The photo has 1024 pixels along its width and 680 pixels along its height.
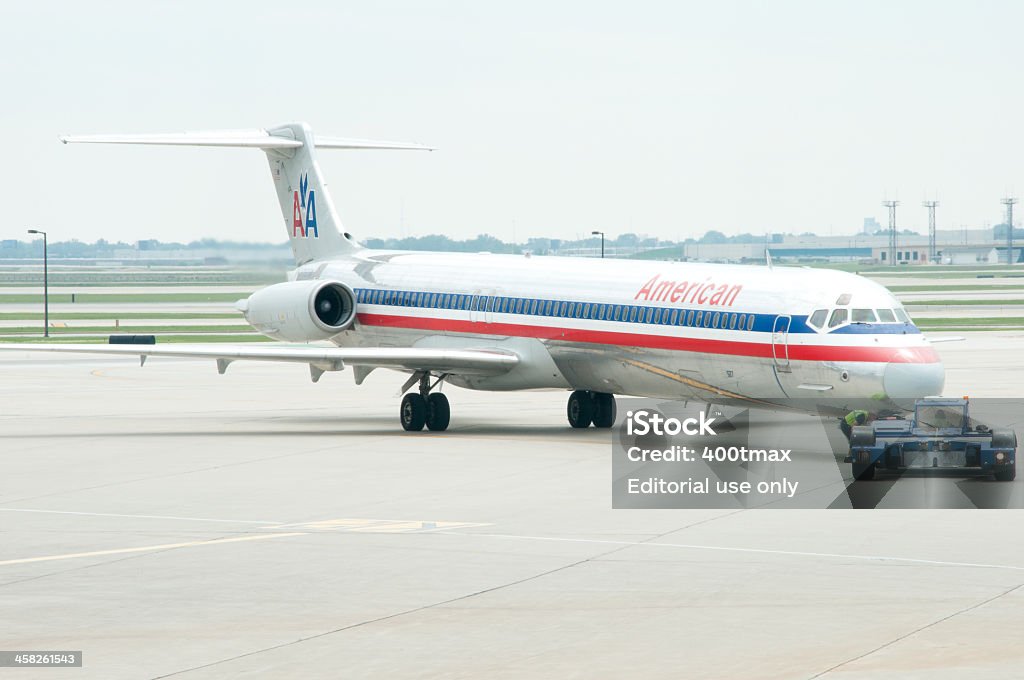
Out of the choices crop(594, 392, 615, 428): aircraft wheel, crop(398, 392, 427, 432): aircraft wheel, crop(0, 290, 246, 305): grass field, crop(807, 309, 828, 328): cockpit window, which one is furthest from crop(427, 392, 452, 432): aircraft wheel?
crop(0, 290, 246, 305): grass field

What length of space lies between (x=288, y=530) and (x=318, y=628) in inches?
219

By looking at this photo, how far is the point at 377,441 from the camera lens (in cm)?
2972

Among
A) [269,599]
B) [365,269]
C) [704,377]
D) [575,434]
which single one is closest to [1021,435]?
[704,377]

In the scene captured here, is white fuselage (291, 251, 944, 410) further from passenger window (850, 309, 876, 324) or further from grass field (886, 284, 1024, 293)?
grass field (886, 284, 1024, 293)

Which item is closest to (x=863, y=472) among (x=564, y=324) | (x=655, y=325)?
(x=655, y=325)

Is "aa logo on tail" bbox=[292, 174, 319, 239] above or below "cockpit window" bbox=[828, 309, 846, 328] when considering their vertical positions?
above

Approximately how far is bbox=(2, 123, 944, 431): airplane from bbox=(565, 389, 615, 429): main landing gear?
32 millimetres

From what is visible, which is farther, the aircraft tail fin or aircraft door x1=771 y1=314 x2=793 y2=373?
the aircraft tail fin

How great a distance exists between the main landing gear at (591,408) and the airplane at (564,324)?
32 millimetres

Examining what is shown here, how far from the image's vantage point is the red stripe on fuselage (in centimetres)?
2469

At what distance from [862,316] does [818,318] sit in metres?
0.69

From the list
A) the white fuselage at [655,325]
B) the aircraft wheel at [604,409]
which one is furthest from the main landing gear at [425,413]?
the aircraft wheel at [604,409]

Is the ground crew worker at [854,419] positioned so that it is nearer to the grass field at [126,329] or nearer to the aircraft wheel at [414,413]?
the aircraft wheel at [414,413]

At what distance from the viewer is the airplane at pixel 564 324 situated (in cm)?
2534
